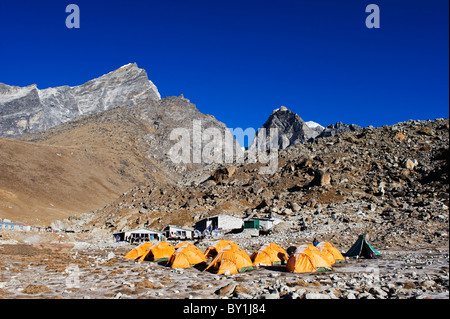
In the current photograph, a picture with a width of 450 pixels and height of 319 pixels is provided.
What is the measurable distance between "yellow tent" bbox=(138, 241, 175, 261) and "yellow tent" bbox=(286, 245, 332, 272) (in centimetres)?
1097

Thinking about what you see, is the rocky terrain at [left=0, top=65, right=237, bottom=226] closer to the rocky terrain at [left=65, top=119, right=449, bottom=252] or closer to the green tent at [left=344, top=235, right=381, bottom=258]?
the rocky terrain at [left=65, top=119, right=449, bottom=252]

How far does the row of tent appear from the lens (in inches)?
695

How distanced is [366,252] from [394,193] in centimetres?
2166

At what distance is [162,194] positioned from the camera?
62.0 metres

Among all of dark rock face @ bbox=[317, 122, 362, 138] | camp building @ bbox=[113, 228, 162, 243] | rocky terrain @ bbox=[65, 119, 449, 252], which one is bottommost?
camp building @ bbox=[113, 228, 162, 243]

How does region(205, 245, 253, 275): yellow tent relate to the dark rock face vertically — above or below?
below

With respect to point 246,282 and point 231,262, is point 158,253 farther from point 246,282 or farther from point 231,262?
point 246,282

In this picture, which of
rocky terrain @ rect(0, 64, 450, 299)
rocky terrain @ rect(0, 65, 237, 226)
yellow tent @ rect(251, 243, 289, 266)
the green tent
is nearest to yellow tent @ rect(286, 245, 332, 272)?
rocky terrain @ rect(0, 64, 450, 299)

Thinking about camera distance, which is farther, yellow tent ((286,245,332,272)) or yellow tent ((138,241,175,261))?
yellow tent ((138,241,175,261))

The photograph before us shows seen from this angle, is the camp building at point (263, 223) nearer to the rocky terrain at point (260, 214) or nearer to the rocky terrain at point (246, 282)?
the rocky terrain at point (260, 214)

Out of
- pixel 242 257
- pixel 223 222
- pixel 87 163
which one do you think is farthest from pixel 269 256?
pixel 87 163

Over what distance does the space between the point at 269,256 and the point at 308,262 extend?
402cm

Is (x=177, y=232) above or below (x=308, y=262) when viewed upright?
below

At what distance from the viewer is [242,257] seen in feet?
61.8
